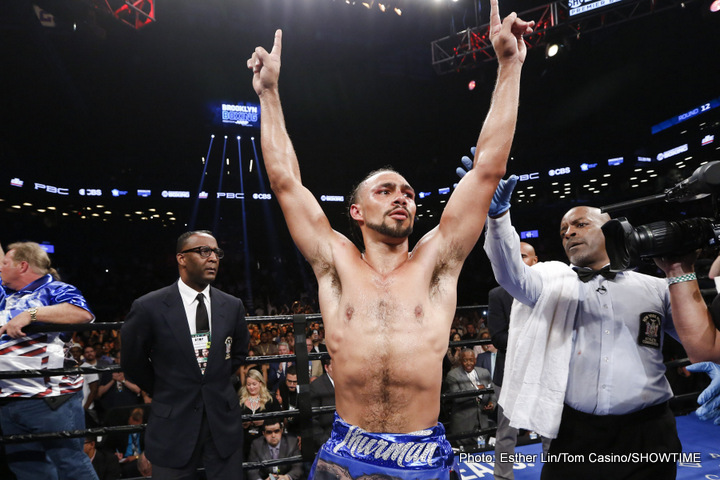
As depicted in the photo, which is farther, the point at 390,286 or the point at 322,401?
the point at 322,401

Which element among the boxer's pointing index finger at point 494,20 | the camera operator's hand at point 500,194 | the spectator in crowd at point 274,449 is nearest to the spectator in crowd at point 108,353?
the spectator in crowd at point 274,449

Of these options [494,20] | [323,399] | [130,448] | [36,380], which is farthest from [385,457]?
[130,448]

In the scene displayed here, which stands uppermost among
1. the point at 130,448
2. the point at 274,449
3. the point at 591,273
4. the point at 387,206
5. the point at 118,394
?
the point at 387,206

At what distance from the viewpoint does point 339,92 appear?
62.1 ft

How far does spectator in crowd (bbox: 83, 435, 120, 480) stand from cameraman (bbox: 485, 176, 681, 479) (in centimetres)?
351

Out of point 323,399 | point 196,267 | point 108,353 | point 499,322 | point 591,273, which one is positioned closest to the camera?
point 591,273

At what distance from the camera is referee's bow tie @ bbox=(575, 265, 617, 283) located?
1923 millimetres

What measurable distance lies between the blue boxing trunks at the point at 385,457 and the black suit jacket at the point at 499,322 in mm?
2004

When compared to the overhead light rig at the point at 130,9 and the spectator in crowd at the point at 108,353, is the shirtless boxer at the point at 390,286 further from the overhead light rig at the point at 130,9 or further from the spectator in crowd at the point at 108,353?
the overhead light rig at the point at 130,9

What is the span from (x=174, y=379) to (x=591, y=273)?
2.17 meters

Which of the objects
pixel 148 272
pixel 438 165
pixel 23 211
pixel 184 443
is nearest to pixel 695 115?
pixel 438 165

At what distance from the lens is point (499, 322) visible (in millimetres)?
3217

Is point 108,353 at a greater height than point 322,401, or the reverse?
point 108,353

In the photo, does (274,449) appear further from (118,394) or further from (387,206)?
(387,206)
